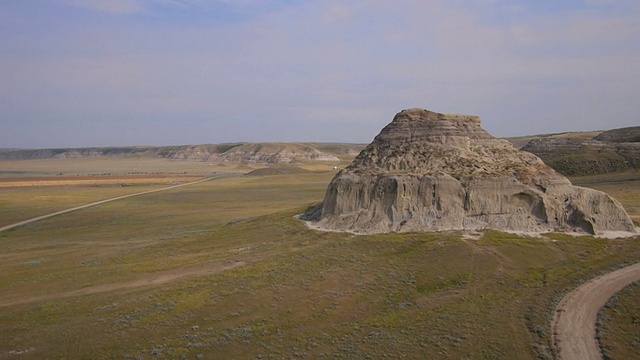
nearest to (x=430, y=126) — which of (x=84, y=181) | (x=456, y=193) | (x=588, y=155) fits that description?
(x=456, y=193)

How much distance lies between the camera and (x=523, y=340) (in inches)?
961

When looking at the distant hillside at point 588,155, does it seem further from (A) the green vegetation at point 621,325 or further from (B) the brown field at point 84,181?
(B) the brown field at point 84,181

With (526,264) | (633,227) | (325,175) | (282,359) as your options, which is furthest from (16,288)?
(325,175)

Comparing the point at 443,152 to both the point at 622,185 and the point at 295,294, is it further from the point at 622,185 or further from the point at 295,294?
the point at 622,185

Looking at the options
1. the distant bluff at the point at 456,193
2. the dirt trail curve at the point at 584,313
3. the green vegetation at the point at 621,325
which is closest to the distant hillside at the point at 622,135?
the distant bluff at the point at 456,193

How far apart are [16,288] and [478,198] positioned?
38575 mm

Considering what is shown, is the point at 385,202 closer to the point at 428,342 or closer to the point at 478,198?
the point at 478,198

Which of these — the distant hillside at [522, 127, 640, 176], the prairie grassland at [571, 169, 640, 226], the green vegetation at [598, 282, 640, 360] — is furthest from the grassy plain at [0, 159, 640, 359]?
the distant hillside at [522, 127, 640, 176]

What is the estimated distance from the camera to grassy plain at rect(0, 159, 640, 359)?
80.5ft

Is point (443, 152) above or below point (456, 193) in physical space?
above

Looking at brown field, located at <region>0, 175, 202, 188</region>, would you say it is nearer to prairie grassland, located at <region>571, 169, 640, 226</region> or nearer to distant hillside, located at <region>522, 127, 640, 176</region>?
distant hillside, located at <region>522, 127, 640, 176</region>

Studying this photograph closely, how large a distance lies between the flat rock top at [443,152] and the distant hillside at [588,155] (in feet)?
260

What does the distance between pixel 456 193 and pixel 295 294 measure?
1972cm

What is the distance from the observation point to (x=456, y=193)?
144ft
